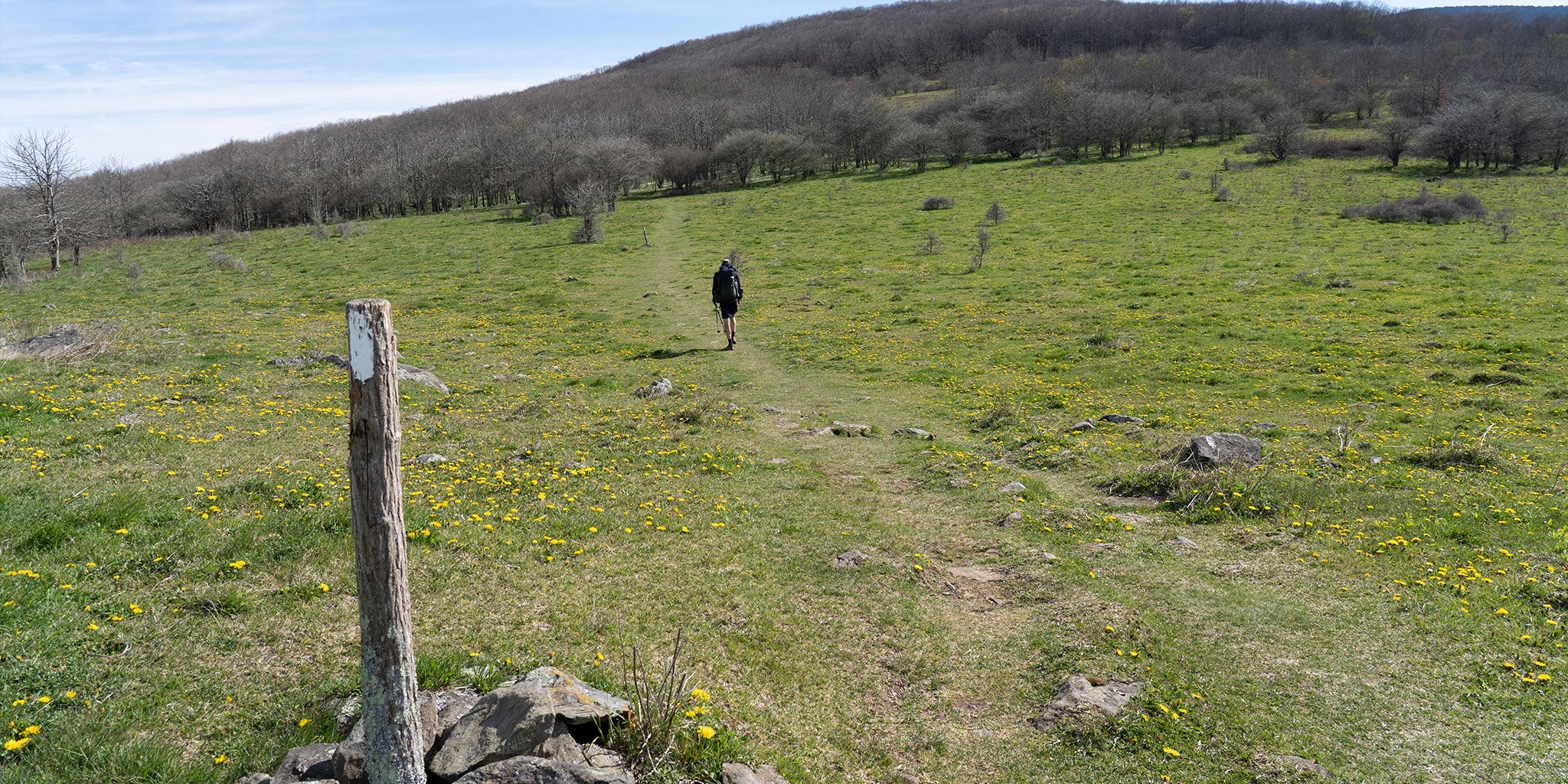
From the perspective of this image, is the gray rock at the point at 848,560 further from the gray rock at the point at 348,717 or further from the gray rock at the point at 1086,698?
the gray rock at the point at 348,717

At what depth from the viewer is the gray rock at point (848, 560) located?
9203 millimetres

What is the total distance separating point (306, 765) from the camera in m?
4.95

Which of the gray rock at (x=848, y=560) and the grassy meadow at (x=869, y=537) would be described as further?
the gray rock at (x=848, y=560)

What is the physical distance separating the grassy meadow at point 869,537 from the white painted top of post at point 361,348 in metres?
3.14

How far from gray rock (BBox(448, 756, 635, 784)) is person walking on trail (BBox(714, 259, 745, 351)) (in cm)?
1762

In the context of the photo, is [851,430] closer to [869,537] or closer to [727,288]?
[869,537]

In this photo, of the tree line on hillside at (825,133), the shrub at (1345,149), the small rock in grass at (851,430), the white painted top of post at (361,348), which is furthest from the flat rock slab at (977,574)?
the shrub at (1345,149)

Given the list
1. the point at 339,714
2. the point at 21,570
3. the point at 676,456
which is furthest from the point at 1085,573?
the point at 21,570

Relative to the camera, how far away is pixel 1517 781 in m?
5.63

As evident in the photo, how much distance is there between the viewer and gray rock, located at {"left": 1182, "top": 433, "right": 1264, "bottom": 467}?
12.0 metres

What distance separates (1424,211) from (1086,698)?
45.3m

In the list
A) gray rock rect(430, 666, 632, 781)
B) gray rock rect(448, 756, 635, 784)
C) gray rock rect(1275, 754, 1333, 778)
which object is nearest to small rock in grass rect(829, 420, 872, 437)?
gray rock rect(1275, 754, 1333, 778)

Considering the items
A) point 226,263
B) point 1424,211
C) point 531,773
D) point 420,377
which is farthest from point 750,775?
point 1424,211

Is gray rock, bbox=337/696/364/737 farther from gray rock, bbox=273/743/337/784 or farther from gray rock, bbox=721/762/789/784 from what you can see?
gray rock, bbox=721/762/789/784
